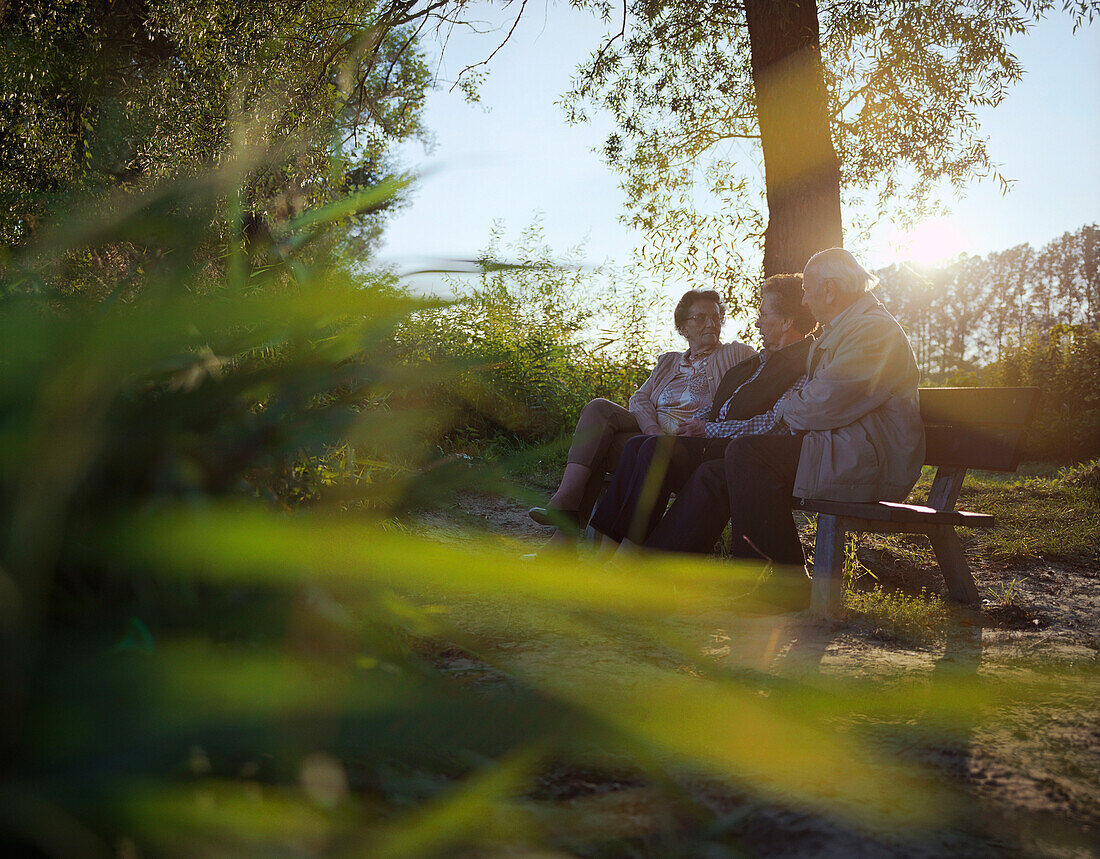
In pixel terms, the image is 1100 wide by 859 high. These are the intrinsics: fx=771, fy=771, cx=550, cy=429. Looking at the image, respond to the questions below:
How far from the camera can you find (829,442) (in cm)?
320

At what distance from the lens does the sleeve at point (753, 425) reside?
3.70 m

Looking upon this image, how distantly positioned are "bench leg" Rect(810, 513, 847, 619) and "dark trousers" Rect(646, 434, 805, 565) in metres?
0.25

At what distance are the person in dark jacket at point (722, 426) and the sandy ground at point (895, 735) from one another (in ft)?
2.81

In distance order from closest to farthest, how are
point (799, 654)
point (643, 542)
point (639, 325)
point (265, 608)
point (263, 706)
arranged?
point (263, 706), point (265, 608), point (799, 654), point (643, 542), point (639, 325)

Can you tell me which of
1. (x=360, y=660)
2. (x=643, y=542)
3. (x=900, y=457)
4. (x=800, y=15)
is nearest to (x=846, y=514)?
(x=900, y=457)

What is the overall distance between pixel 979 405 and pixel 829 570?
1.03 m

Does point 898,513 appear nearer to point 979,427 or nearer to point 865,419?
point 865,419

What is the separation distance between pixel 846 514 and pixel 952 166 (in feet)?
19.4

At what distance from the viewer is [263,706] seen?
363 mm

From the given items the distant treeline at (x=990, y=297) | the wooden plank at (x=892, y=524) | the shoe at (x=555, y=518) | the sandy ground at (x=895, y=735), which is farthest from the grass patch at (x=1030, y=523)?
the distant treeline at (x=990, y=297)

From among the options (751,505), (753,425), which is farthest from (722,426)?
(751,505)

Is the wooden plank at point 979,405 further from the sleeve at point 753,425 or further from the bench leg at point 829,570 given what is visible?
the bench leg at point 829,570

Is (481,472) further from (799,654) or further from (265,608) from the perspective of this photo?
(799,654)

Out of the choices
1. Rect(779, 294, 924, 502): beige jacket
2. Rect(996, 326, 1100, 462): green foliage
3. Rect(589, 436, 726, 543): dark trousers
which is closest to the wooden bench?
Rect(779, 294, 924, 502): beige jacket
